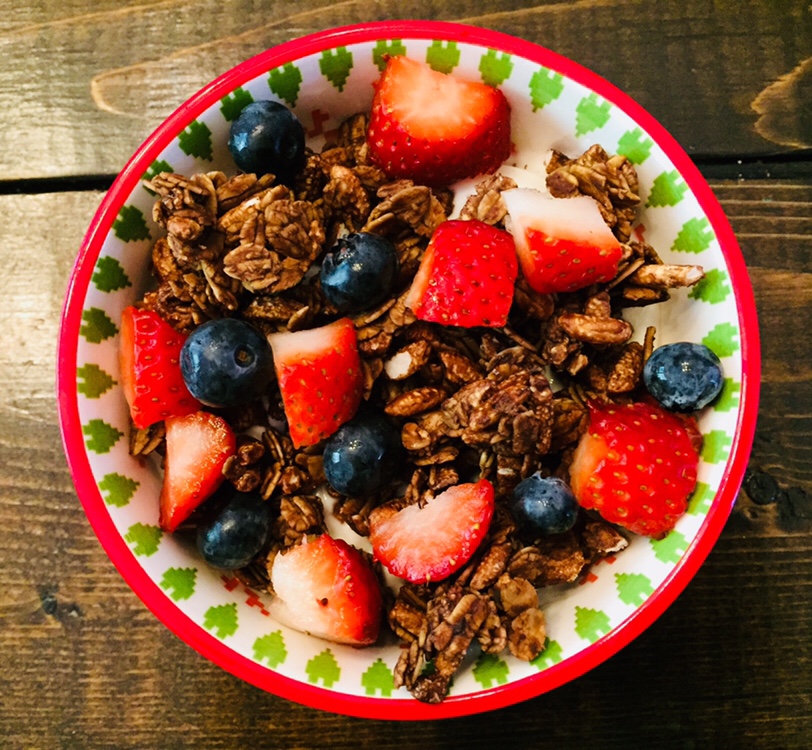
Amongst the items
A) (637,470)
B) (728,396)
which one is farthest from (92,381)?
(728,396)

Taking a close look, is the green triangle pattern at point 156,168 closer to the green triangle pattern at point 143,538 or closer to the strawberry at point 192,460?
the strawberry at point 192,460

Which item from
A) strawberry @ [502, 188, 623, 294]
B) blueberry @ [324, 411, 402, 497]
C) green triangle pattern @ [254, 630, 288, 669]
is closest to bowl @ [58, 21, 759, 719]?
green triangle pattern @ [254, 630, 288, 669]

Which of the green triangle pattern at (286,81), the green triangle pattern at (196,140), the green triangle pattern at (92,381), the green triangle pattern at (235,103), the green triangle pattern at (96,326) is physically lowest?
the green triangle pattern at (92,381)

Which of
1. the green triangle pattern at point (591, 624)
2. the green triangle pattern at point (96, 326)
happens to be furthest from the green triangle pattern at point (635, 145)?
the green triangle pattern at point (96, 326)

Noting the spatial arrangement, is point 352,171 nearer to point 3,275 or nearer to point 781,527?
point 3,275

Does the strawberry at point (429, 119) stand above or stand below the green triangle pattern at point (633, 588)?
above

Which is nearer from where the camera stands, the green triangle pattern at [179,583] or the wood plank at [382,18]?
the green triangle pattern at [179,583]
